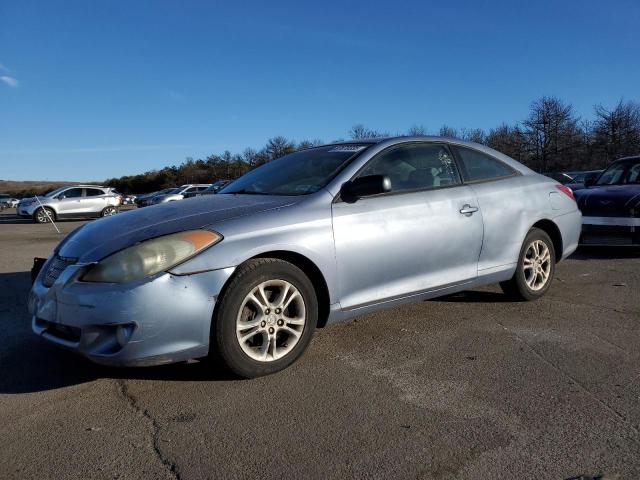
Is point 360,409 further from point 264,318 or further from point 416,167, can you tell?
point 416,167

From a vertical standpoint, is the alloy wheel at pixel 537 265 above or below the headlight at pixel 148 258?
below

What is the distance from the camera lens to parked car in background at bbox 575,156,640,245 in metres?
7.70

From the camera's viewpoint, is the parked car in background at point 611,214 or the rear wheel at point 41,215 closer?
the parked car in background at point 611,214

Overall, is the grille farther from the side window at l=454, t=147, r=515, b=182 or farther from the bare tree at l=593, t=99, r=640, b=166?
the bare tree at l=593, t=99, r=640, b=166

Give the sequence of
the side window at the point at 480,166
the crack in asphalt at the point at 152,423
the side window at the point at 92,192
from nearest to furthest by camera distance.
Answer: the crack in asphalt at the point at 152,423, the side window at the point at 480,166, the side window at the point at 92,192

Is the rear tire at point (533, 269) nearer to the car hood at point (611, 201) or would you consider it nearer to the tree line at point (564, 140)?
the car hood at point (611, 201)

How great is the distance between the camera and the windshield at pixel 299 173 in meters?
4.05

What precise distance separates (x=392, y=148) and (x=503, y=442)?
2.47m

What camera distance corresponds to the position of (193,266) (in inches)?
121

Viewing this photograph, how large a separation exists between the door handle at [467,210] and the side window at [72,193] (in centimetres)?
2330

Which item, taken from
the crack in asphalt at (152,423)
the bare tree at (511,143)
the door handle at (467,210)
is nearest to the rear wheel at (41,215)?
the crack in asphalt at (152,423)

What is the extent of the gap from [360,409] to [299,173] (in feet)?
6.72

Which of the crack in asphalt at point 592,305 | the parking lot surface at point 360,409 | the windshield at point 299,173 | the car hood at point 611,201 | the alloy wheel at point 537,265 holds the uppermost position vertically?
the windshield at point 299,173

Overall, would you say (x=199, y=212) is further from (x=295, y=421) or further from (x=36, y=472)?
(x=36, y=472)
